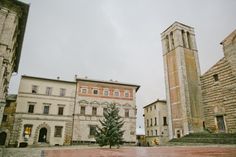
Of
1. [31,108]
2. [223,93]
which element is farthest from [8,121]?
[223,93]

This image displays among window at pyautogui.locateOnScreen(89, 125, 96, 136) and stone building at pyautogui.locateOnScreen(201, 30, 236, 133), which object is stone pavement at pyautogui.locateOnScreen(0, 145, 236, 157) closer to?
stone building at pyautogui.locateOnScreen(201, 30, 236, 133)

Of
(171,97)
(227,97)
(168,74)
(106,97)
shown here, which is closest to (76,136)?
(106,97)

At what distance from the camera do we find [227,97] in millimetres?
23750

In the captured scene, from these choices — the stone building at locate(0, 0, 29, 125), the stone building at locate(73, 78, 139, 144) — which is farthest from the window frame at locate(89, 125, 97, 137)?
the stone building at locate(0, 0, 29, 125)

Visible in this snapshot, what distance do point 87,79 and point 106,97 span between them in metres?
4.89

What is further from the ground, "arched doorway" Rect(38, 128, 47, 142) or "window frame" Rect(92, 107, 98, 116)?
"window frame" Rect(92, 107, 98, 116)

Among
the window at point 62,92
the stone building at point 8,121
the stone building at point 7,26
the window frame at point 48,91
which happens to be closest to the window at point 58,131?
the window at point 62,92

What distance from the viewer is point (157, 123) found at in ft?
129

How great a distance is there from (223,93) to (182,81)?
6331mm

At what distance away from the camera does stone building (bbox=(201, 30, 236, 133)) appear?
2308 centimetres

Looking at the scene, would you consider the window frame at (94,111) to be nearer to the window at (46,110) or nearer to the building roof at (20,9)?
the window at (46,110)

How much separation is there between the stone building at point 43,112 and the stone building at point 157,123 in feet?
58.7

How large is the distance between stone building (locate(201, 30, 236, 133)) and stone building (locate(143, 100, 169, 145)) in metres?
12.5

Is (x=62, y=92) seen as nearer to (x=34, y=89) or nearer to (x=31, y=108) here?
(x=34, y=89)
